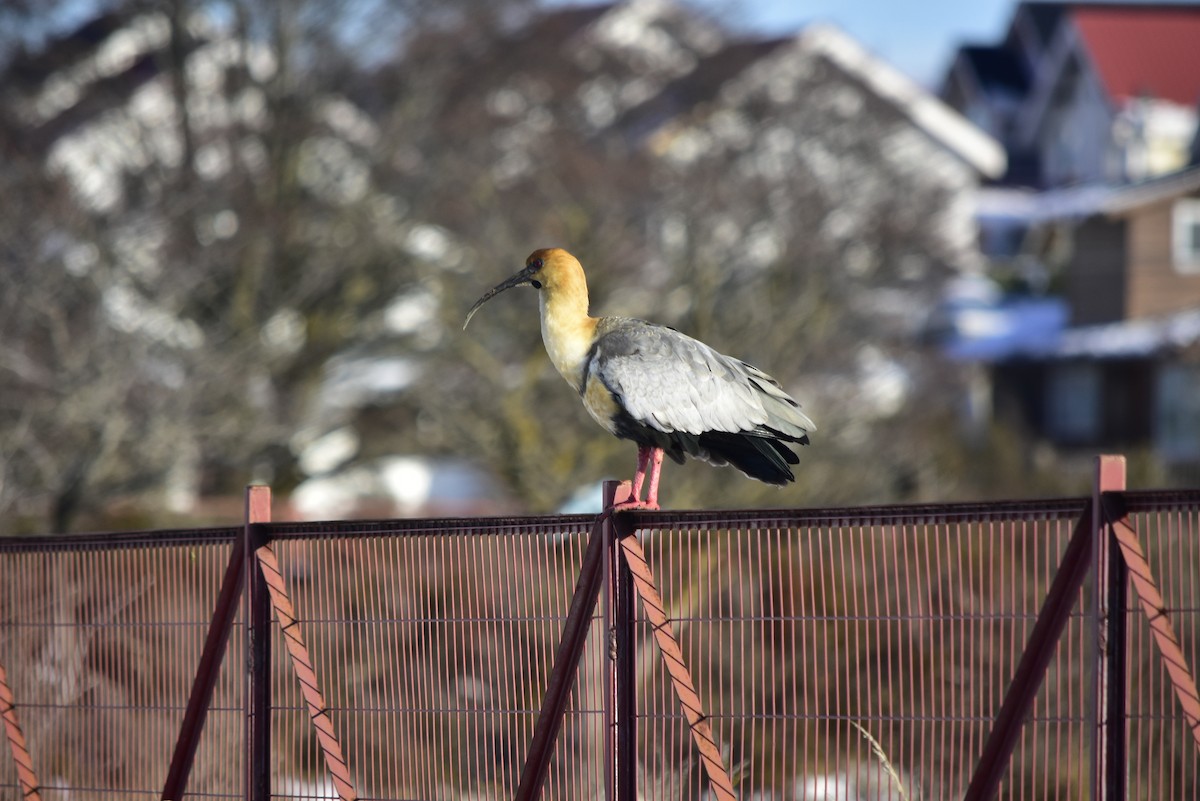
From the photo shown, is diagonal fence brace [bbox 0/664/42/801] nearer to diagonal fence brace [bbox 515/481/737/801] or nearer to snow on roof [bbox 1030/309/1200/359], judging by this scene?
diagonal fence brace [bbox 515/481/737/801]

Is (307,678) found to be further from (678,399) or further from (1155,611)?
(1155,611)

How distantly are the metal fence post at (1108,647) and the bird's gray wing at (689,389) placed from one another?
6.86 feet

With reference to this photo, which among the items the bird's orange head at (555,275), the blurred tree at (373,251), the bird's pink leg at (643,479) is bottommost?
the bird's pink leg at (643,479)

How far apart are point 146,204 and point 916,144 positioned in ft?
83.1

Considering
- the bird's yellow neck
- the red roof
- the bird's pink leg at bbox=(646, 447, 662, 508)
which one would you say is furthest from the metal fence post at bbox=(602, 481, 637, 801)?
the red roof

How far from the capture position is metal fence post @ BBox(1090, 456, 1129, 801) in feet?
16.4

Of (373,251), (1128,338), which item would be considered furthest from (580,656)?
(1128,338)

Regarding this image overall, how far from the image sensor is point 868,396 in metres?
29.9

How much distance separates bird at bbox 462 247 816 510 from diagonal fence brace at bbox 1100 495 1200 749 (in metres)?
1.94

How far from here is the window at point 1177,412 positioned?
125 feet

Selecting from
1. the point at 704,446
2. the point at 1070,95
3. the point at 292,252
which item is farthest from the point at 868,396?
the point at 1070,95

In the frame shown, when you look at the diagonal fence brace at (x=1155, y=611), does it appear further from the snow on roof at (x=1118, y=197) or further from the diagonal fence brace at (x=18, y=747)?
the snow on roof at (x=1118, y=197)

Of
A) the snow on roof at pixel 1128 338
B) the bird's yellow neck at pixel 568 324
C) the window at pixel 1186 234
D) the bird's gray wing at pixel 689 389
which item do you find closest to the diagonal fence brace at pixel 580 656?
the bird's gray wing at pixel 689 389

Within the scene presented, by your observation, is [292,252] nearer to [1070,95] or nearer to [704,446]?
[704,446]
